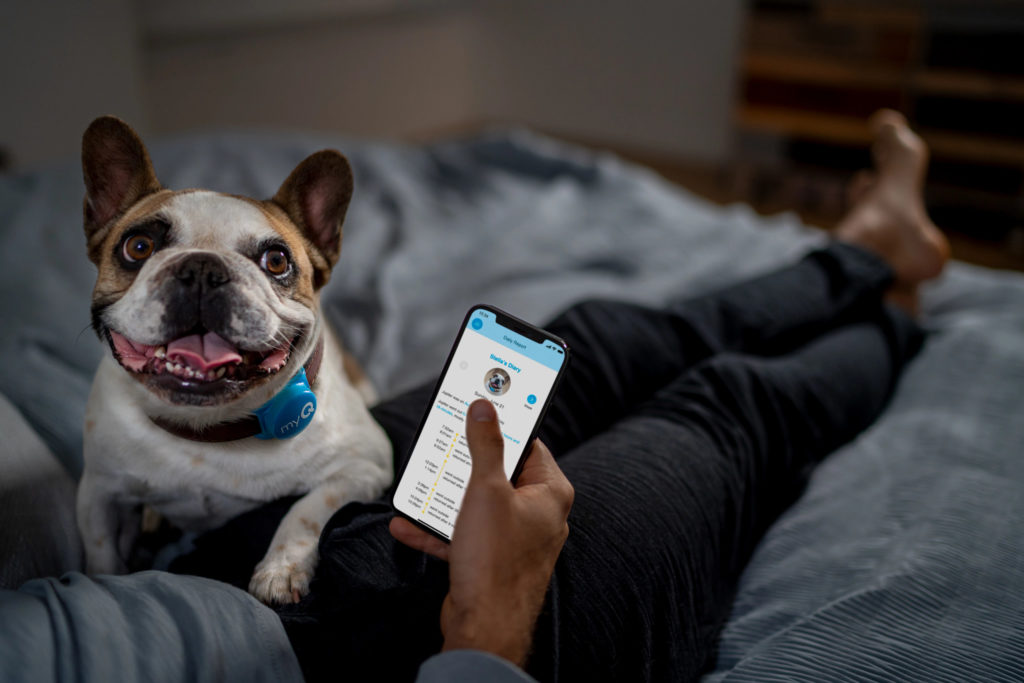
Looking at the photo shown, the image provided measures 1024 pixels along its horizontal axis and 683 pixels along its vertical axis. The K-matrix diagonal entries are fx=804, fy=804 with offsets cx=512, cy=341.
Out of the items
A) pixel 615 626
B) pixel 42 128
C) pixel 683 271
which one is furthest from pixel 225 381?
pixel 42 128

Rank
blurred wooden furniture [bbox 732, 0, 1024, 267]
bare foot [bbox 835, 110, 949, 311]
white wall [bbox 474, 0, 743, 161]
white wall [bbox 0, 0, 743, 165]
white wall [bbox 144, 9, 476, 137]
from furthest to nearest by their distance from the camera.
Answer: white wall [bbox 474, 0, 743, 161], white wall [bbox 144, 9, 476, 137], blurred wooden furniture [bbox 732, 0, 1024, 267], white wall [bbox 0, 0, 743, 165], bare foot [bbox 835, 110, 949, 311]

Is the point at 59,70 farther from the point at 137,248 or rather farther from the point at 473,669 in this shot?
the point at 473,669

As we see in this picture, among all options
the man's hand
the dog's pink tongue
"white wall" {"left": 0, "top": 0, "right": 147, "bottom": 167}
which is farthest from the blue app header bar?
"white wall" {"left": 0, "top": 0, "right": 147, "bottom": 167}

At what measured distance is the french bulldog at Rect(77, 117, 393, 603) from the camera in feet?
2.08

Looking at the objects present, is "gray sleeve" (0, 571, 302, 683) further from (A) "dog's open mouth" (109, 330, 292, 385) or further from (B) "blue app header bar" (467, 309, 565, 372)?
(B) "blue app header bar" (467, 309, 565, 372)

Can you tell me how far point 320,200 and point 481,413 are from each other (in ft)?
0.95

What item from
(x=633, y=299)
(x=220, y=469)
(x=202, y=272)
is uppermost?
(x=202, y=272)

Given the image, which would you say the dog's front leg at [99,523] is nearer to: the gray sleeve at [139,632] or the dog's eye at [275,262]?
the gray sleeve at [139,632]

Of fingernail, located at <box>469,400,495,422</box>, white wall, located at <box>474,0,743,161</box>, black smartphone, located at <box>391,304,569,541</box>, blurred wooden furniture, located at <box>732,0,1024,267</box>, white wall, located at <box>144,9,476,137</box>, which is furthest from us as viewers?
white wall, located at <box>474,0,743,161</box>

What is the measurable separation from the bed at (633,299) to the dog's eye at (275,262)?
280mm

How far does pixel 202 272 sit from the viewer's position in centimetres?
63

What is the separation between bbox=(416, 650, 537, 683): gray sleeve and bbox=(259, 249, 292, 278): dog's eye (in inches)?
13.7

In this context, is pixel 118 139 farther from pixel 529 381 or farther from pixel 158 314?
pixel 529 381

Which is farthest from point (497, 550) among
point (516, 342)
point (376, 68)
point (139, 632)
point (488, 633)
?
point (376, 68)
